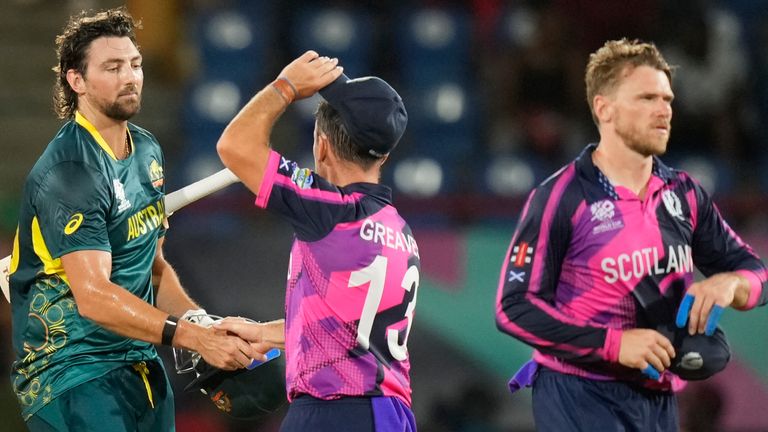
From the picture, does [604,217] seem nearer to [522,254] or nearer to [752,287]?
[522,254]

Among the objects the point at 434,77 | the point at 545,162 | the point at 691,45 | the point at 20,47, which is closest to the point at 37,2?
the point at 20,47

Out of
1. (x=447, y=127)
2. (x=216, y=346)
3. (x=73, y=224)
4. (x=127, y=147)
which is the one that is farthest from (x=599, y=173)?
(x=447, y=127)

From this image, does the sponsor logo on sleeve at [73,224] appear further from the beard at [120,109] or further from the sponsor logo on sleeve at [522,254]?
the sponsor logo on sleeve at [522,254]

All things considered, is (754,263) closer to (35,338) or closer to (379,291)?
(379,291)

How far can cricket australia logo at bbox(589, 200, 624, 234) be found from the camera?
484 cm

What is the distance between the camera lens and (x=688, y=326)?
4746 millimetres

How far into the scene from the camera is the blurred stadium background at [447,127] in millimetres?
7973

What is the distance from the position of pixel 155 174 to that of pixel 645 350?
206 cm

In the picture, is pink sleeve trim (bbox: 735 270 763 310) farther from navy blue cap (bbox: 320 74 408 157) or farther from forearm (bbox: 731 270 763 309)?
navy blue cap (bbox: 320 74 408 157)

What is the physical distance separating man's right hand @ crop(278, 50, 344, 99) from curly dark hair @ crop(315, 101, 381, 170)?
82 mm

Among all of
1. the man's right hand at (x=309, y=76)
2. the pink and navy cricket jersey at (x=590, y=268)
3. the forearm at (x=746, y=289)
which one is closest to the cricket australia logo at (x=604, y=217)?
the pink and navy cricket jersey at (x=590, y=268)

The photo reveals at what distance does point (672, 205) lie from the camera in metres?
4.98

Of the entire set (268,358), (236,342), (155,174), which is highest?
(155,174)

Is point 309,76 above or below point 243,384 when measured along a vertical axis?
above
